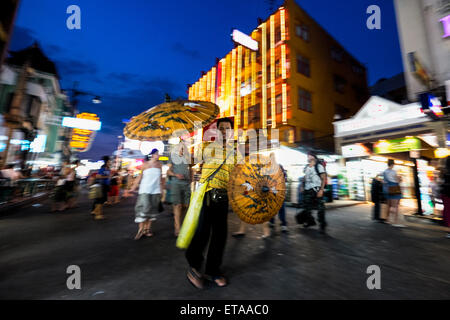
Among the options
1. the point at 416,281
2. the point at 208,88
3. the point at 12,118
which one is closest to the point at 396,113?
the point at 416,281

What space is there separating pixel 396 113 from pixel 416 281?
10758mm

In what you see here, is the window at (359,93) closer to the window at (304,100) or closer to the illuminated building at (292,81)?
the illuminated building at (292,81)

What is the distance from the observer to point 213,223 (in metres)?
2.46

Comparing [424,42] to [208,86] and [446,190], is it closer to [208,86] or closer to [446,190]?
[446,190]

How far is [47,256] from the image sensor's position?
324cm

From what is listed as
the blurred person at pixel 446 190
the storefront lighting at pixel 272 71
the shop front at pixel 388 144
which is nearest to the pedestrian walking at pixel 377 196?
the blurred person at pixel 446 190

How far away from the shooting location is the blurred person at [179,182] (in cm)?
465

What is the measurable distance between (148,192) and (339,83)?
24312 millimetres

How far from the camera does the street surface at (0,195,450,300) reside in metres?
2.19

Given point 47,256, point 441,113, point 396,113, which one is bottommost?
point 47,256

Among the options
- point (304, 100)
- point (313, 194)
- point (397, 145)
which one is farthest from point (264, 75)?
point (313, 194)

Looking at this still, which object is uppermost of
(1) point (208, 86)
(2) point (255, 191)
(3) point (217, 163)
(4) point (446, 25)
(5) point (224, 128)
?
(1) point (208, 86)

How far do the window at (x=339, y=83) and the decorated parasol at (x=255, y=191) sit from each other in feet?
74.1
